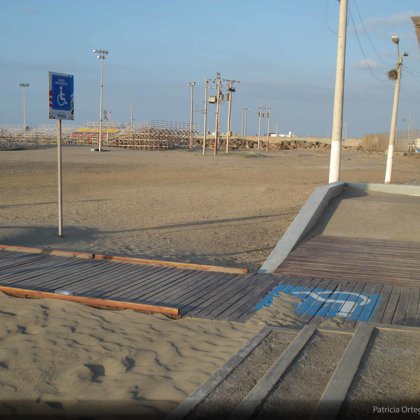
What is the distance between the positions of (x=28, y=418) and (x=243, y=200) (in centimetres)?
1617

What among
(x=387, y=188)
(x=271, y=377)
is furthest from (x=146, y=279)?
(x=387, y=188)

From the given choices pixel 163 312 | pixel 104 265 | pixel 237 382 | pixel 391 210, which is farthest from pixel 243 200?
pixel 237 382

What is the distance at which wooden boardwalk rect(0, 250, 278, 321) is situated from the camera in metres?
6.61

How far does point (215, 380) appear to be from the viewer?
4.42m

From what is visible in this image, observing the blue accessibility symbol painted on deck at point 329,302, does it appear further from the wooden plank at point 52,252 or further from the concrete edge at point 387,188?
the concrete edge at point 387,188

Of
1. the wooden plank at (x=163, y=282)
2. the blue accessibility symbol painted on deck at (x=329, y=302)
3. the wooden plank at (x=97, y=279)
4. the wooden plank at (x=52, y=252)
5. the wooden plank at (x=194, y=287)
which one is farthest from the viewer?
the wooden plank at (x=52, y=252)

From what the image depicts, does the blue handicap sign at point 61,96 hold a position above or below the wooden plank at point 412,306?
above

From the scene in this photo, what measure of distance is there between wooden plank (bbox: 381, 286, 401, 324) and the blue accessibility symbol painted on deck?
16cm

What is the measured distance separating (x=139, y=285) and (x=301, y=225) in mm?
3793

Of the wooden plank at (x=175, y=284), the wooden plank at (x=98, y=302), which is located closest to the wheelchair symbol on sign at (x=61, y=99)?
the wooden plank at (x=175, y=284)

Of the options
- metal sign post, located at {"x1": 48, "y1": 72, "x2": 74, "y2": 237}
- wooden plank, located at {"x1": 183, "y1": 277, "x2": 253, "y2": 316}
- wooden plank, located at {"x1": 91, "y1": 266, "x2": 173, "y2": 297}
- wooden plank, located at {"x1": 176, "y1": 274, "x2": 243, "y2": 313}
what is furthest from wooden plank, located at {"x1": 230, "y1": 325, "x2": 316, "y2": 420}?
metal sign post, located at {"x1": 48, "y1": 72, "x2": 74, "y2": 237}

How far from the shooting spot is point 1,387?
4.36m

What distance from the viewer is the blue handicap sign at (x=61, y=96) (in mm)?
11031

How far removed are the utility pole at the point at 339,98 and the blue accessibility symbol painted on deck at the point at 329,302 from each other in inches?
311
